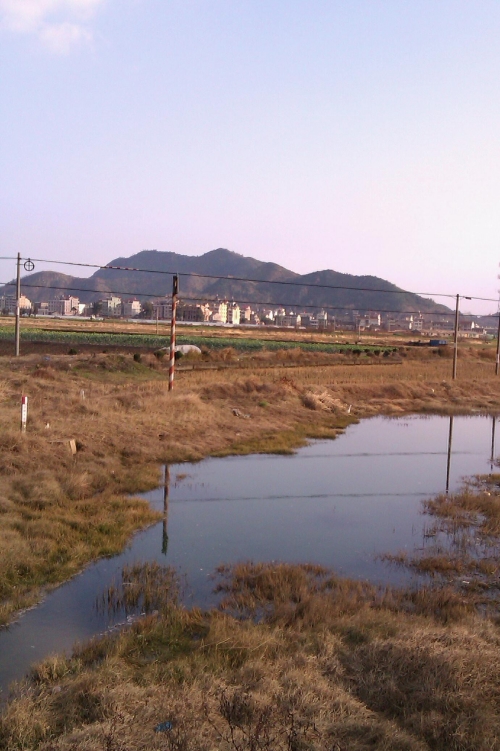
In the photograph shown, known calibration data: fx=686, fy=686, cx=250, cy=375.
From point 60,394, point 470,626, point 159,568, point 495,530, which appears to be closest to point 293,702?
point 470,626

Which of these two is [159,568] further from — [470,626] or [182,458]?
[182,458]

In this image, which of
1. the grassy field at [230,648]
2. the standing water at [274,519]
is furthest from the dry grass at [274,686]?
the standing water at [274,519]

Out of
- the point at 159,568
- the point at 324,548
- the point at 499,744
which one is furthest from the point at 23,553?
→ the point at 499,744

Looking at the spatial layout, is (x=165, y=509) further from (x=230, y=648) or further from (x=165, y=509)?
(x=230, y=648)

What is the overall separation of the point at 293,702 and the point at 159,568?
4.43 meters

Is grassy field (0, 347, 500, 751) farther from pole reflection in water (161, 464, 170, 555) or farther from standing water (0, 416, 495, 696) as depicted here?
standing water (0, 416, 495, 696)

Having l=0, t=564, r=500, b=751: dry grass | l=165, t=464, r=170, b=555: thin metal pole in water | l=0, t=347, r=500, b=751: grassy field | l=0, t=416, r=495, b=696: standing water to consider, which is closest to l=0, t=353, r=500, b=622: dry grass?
l=0, t=347, r=500, b=751: grassy field

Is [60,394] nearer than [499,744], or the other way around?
[499,744]

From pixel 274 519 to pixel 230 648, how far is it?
20.5 feet

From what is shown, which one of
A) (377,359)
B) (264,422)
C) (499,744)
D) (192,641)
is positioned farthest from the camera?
(377,359)

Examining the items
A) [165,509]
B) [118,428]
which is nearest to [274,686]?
[165,509]

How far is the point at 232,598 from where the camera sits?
8.65 metres

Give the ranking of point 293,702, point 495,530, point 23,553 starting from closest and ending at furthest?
1. point 293,702
2. point 23,553
3. point 495,530

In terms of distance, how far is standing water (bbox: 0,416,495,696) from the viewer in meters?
8.23
